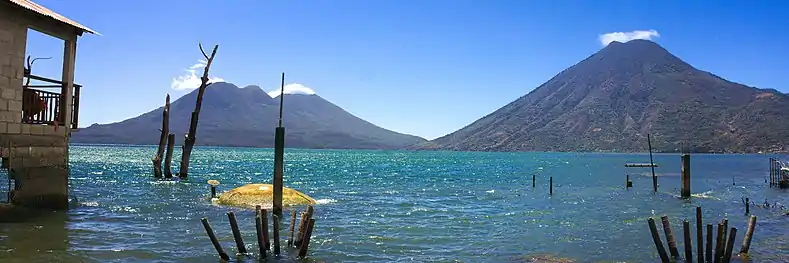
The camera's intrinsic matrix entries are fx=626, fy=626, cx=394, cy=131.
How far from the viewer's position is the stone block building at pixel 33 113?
1973 cm

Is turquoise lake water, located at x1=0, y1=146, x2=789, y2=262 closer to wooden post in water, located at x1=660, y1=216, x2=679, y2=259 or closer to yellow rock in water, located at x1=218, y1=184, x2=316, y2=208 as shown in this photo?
yellow rock in water, located at x1=218, y1=184, x2=316, y2=208

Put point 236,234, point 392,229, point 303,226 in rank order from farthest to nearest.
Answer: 1. point 392,229
2. point 303,226
3. point 236,234

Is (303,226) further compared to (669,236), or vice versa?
(303,226)

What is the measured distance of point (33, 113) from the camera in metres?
21.4

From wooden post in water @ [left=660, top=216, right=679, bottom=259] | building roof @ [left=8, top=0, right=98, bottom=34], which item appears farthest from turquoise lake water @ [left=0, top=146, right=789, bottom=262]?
building roof @ [left=8, top=0, right=98, bottom=34]

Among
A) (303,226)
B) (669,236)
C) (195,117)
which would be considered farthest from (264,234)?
(195,117)

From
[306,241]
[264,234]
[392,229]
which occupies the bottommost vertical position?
[392,229]

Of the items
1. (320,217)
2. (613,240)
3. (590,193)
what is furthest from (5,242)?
(590,193)

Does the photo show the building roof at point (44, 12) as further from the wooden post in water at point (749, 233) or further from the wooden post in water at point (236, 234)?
the wooden post in water at point (749, 233)

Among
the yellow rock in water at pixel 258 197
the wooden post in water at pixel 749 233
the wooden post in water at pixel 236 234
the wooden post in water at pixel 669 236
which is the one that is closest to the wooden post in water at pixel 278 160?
the yellow rock in water at pixel 258 197

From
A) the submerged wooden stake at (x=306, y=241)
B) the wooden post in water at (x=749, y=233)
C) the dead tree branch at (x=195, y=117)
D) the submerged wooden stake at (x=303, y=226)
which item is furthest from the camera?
the dead tree branch at (x=195, y=117)

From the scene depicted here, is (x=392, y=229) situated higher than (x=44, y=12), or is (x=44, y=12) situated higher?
(x=44, y=12)

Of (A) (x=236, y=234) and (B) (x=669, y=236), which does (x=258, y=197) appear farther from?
(B) (x=669, y=236)

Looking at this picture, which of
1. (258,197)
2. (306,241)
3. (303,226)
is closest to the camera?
(306,241)
